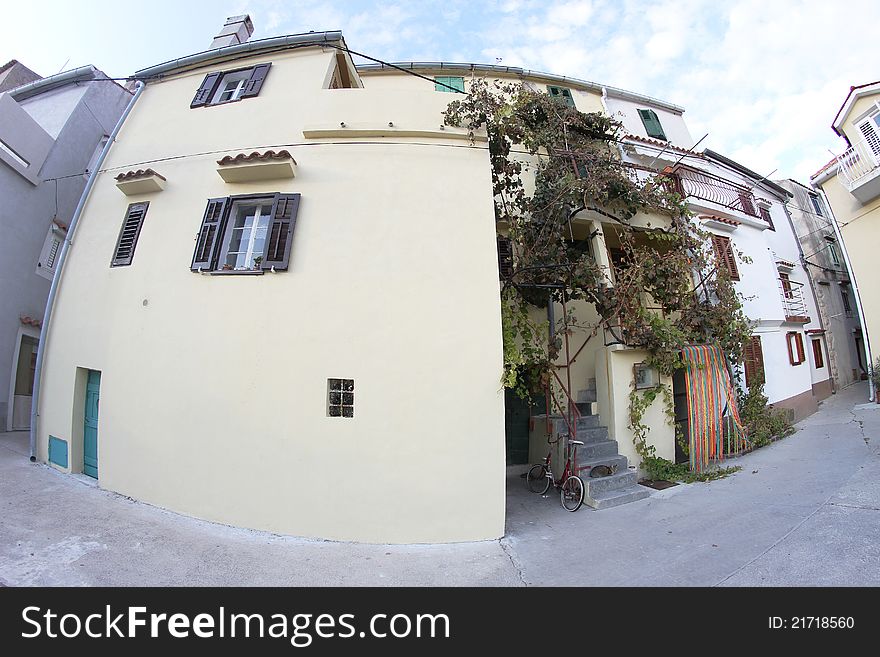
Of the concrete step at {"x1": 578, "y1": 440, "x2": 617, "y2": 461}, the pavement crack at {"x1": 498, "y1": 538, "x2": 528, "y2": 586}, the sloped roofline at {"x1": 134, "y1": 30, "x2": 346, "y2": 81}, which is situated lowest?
the pavement crack at {"x1": 498, "y1": 538, "x2": 528, "y2": 586}

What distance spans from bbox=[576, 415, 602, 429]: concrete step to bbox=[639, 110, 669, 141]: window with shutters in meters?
9.29

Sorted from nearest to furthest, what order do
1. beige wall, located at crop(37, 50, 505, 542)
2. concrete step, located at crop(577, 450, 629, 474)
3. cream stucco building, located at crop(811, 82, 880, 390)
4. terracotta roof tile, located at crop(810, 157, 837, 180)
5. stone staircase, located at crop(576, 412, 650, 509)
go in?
beige wall, located at crop(37, 50, 505, 542)
stone staircase, located at crop(576, 412, 650, 509)
concrete step, located at crop(577, 450, 629, 474)
cream stucco building, located at crop(811, 82, 880, 390)
terracotta roof tile, located at crop(810, 157, 837, 180)

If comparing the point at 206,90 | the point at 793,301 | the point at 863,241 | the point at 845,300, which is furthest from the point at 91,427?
the point at 845,300

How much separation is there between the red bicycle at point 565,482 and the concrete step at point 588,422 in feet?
2.20

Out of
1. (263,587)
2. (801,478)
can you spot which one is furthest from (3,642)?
(801,478)

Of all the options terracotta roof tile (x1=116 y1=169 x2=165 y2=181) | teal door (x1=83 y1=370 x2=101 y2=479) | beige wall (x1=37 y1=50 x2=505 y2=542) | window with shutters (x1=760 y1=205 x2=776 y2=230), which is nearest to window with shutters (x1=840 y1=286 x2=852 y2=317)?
window with shutters (x1=760 y1=205 x2=776 y2=230)

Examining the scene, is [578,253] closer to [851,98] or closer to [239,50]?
[239,50]

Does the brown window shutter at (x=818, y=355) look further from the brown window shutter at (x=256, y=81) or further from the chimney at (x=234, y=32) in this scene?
the chimney at (x=234, y=32)

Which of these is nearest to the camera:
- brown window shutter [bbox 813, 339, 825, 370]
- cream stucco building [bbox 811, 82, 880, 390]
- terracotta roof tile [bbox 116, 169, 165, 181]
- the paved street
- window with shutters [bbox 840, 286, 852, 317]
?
the paved street

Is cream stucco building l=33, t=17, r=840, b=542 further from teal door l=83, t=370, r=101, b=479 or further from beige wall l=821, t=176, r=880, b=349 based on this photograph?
beige wall l=821, t=176, r=880, b=349

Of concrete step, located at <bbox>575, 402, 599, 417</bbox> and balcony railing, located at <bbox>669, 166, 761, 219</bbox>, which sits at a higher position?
balcony railing, located at <bbox>669, 166, 761, 219</bbox>

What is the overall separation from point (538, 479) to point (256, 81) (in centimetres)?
885

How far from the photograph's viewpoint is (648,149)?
920 centimetres

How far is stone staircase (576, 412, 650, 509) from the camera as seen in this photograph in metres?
5.36
